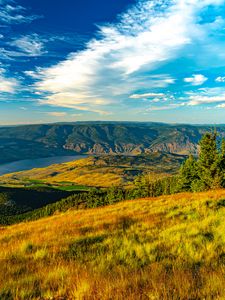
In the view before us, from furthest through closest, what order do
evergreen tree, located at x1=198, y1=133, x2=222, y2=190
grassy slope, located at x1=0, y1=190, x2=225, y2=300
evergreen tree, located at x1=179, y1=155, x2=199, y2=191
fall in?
evergreen tree, located at x1=179, y1=155, x2=199, y2=191 → evergreen tree, located at x1=198, y1=133, x2=222, y2=190 → grassy slope, located at x1=0, y1=190, x2=225, y2=300

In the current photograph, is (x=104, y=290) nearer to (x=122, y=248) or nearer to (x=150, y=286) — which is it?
(x=150, y=286)

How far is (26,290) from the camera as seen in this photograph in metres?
4.77

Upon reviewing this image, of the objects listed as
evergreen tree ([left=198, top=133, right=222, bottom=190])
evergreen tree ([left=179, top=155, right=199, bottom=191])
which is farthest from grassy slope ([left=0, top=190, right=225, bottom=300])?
evergreen tree ([left=179, top=155, right=199, bottom=191])

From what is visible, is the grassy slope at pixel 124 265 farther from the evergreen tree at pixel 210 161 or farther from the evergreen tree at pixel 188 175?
the evergreen tree at pixel 188 175

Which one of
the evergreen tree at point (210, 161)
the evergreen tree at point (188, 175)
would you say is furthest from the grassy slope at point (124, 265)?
the evergreen tree at point (188, 175)

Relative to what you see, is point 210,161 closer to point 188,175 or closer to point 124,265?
point 188,175

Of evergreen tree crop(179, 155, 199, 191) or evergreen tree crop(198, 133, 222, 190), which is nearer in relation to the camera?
evergreen tree crop(198, 133, 222, 190)

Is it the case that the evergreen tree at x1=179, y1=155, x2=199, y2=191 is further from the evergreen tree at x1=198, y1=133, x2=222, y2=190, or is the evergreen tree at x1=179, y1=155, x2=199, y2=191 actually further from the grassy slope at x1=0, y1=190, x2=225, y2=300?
the grassy slope at x1=0, y1=190, x2=225, y2=300

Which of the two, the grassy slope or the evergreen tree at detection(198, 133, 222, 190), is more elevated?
the grassy slope

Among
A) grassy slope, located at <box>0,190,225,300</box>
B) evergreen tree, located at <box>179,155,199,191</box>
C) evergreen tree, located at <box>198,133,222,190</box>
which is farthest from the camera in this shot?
evergreen tree, located at <box>179,155,199,191</box>

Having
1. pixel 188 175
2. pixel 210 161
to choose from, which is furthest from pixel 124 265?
pixel 188 175

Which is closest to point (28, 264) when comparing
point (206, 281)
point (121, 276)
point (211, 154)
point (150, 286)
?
point (121, 276)

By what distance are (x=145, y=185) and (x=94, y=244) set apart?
9288cm

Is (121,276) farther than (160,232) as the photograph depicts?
No
